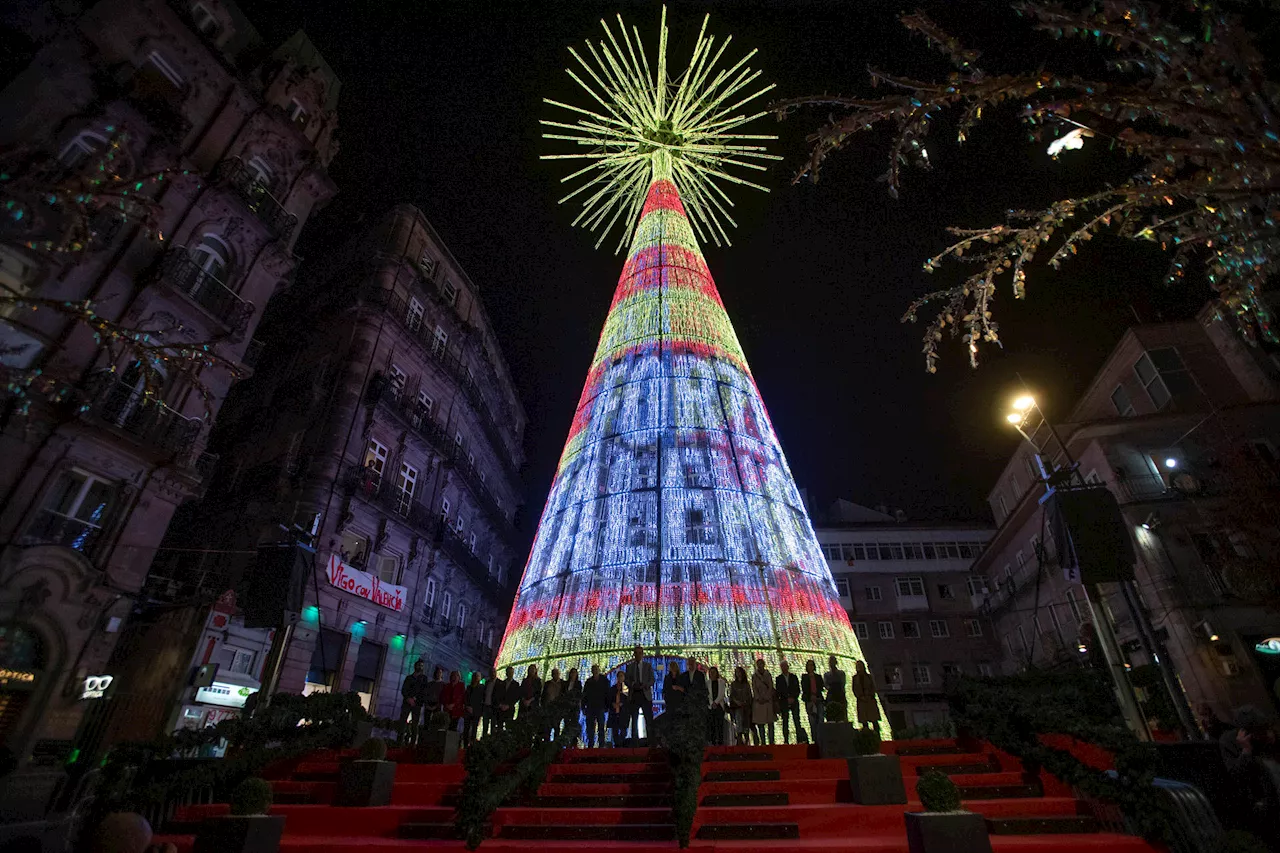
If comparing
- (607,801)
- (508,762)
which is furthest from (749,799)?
(508,762)

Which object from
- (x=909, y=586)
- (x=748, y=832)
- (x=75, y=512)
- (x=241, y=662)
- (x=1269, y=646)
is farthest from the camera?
(x=909, y=586)

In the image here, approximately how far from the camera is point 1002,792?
6711mm

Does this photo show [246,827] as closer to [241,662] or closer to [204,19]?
[241,662]

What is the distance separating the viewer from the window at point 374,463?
20.7 metres

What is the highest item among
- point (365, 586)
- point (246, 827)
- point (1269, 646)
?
point (365, 586)

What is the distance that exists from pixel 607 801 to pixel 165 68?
22.8 metres

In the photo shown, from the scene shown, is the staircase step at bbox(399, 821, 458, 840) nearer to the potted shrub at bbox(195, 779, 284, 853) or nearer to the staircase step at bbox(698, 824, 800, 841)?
the potted shrub at bbox(195, 779, 284, 853)

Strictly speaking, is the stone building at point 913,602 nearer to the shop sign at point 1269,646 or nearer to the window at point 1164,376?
the shop sign at point 1269,646

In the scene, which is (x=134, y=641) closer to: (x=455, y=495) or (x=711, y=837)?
(x=455, y=495)

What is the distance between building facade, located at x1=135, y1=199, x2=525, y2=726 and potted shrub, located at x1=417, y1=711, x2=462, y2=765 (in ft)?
24.0

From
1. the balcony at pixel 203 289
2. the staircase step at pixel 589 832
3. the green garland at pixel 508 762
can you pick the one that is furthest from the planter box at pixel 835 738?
the balcony at pixel 203 289

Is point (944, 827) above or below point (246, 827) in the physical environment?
above

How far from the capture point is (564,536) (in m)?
12.1

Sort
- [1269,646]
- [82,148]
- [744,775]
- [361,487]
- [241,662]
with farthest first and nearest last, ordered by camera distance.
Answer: [361,487], [1269,646], [241,662], [82,148], [744,775]
